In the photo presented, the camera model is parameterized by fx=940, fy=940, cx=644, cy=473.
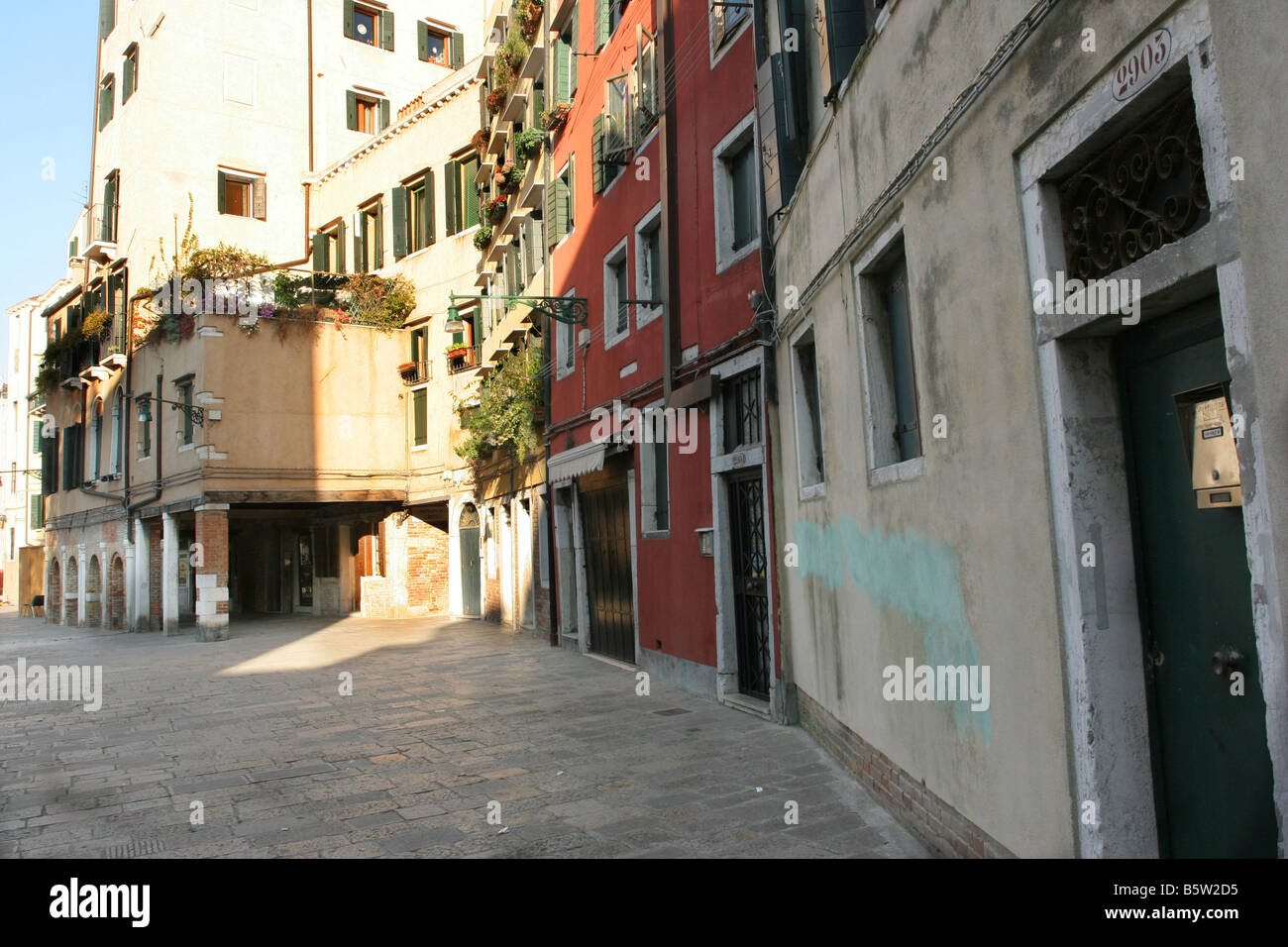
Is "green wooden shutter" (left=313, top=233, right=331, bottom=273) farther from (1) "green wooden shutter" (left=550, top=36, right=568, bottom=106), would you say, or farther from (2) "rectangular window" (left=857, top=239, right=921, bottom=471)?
(2) "rectangular window" (left=857, top=239, right=921, bottom=471)

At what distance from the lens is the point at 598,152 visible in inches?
498

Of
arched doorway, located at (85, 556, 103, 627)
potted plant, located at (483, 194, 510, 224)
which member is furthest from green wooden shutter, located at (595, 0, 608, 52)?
arched doorway, located at (85, 556, 103, 627)

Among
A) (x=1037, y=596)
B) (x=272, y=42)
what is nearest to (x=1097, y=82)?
(x=1037, y=596)

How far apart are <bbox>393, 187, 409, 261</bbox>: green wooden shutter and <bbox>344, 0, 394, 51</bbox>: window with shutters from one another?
281 inches

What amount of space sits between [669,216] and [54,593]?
92.8 feet

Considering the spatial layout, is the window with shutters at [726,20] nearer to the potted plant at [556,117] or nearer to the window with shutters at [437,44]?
the potted plant at [556,117]

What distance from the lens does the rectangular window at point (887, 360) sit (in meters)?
5.05

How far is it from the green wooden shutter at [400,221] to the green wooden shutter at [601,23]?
12.0 m

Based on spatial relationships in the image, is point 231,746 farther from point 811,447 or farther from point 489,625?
point 489,625

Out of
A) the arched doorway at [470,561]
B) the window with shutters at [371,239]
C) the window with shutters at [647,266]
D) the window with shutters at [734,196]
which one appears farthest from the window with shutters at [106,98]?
the window with shutters at [734,196]

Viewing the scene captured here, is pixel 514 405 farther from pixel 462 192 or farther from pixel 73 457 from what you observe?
pixel 73 457

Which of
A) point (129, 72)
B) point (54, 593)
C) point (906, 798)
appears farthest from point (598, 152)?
point (54, 593)
